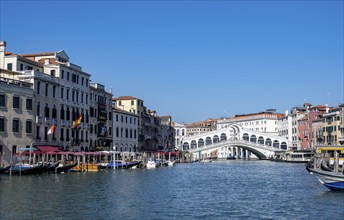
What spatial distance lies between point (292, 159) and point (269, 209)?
46.7 metres

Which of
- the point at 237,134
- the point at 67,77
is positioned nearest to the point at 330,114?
the point at 237,134

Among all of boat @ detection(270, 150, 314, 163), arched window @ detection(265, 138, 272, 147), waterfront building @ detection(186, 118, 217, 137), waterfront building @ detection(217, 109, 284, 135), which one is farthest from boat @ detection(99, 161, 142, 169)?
waterfront building @ detection(186, 118, 217, 137)

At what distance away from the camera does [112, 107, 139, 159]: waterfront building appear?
45.5 m

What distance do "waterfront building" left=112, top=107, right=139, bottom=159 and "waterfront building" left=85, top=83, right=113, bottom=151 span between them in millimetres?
905

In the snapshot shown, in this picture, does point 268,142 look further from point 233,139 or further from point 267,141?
point 233,139

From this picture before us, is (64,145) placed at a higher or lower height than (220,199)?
higher

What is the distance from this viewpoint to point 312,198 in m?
18.7

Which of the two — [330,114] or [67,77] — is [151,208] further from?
[330,114]

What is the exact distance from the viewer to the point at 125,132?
1889 inches

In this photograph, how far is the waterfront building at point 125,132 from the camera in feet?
149

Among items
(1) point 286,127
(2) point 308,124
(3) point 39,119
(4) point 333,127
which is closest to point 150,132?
(4) point 333,127

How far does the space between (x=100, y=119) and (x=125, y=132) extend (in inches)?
242

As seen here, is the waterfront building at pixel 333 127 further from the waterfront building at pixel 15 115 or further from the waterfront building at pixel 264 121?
the waterfront building at pixel 15 115

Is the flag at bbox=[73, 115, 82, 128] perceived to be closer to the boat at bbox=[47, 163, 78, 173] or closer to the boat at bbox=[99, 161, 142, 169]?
the boat at bbox=[99, 161, 142, 169]
